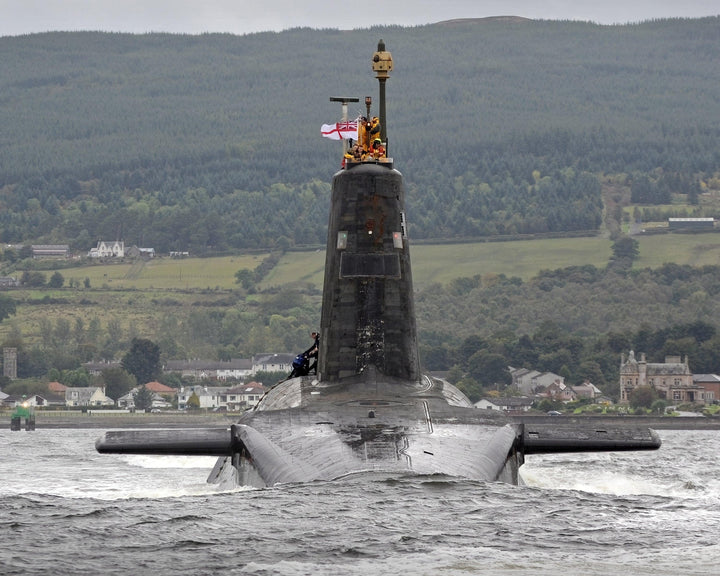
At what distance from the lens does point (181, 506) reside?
70.6ft

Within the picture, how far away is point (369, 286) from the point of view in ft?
109

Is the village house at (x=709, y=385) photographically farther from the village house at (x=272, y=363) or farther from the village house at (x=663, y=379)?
the village house at (x=272, y=363)

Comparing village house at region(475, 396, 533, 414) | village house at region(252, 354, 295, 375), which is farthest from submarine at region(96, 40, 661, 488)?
village house at region(252, 354, 295, 375)

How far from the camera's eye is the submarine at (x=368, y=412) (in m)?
24.6

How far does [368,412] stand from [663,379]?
336ft

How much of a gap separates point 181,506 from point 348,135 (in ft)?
56.5

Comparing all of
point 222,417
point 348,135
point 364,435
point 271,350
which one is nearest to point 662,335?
point 222,417

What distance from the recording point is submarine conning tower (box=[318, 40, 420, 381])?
108 feet

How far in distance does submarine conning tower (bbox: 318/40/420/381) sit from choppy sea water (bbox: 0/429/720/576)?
10380 millimetres

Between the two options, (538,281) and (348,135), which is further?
(538,281)

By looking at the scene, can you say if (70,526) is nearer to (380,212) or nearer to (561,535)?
(561,535)

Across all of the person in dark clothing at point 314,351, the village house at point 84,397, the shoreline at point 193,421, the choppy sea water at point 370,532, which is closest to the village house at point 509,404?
the shoreline at point 193,421

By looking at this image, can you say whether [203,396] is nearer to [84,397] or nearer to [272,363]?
[84,397]

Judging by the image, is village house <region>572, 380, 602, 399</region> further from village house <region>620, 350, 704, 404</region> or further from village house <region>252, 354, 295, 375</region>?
village house <region>252, 354, 295, 375</region>
